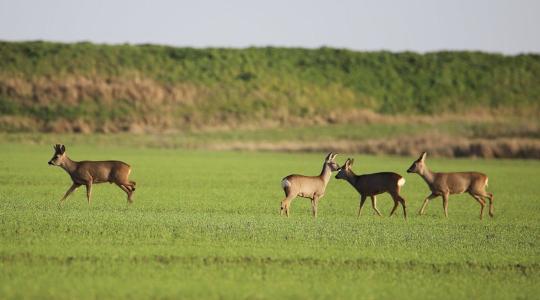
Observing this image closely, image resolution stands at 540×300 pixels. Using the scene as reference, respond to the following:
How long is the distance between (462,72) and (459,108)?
22.7 feet

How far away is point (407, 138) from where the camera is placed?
190 ft

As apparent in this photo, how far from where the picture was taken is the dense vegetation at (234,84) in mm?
65125

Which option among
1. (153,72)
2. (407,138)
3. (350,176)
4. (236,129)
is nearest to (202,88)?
(153,72)

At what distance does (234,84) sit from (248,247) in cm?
5759

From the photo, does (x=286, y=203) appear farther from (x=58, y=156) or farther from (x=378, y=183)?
(x=58, y=156)

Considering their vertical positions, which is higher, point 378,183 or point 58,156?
point 58,156

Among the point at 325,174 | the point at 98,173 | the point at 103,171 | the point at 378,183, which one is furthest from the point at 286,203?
the point at 98,173

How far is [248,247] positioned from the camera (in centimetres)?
1611

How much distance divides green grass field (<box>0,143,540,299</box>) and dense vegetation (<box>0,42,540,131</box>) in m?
36.1

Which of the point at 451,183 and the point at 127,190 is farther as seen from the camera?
the point at 127,190

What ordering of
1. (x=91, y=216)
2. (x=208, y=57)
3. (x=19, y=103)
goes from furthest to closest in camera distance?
(x=208, y=57) → (x=19, y=103) → (x=91, y=216)

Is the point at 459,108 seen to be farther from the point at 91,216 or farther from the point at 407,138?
the point at 91,216

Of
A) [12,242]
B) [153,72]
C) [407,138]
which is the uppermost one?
[153,72]

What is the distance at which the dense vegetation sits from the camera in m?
65.1
